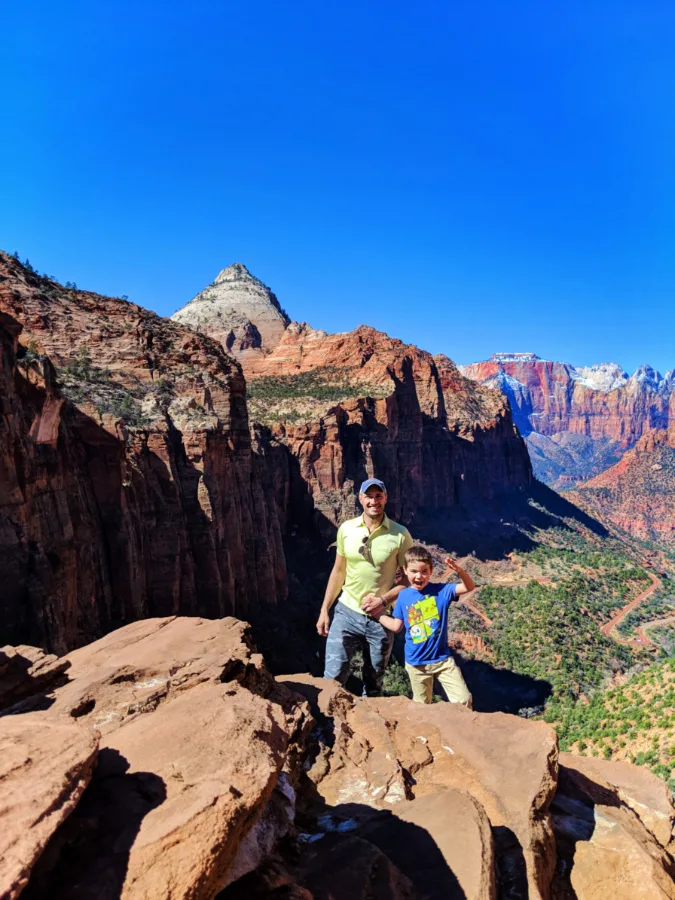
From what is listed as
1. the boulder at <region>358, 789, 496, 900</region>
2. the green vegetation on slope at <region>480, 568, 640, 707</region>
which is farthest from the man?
the green vegetation on slope at <region>480, 568, 640, 707</region>

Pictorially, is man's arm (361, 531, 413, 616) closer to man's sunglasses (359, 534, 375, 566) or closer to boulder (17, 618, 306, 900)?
man's sunglasses (359, 534, 375, 566)

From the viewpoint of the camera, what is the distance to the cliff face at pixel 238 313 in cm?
7994

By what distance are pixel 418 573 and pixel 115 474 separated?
16.8m

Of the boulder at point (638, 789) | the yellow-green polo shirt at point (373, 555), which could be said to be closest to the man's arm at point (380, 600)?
the yellow-green polo shirt at point (373, 555)

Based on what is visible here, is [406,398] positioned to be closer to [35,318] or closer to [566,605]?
[566,605]

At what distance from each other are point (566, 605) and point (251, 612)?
3551cm

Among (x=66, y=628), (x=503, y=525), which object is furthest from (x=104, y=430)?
(x=503, y=525)

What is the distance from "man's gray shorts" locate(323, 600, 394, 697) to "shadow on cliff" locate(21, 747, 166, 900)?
16.1ft

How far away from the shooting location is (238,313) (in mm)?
88938

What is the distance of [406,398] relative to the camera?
65812 millimetres

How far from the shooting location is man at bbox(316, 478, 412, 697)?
26.1ft

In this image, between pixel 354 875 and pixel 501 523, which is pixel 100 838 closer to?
pixel 354 875

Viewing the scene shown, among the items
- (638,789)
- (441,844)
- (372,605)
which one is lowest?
(638,789)

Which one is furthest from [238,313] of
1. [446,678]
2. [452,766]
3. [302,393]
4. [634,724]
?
[452,766]
